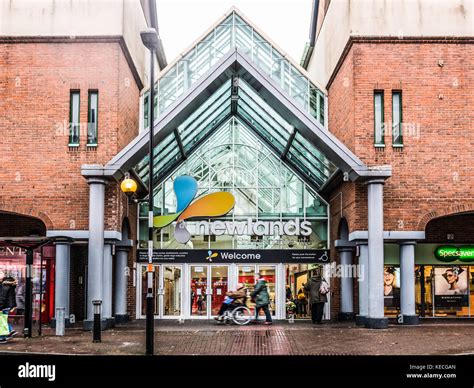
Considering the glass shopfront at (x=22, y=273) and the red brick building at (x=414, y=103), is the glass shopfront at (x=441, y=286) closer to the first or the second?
the red brick building at (x=414, y=103)

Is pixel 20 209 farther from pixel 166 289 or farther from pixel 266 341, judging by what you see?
pixel 266 341

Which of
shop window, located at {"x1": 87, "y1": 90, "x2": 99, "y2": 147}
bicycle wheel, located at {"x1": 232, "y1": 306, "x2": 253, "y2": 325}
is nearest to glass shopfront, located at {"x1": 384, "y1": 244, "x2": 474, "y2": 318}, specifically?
bicycle wheel, located at {"x1": 232, "y1": 306, "x2": 253, "y2": 325}

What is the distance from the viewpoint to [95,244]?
21.3 metres

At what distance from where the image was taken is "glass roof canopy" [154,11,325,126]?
2778 cm

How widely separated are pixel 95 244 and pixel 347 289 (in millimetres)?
8888

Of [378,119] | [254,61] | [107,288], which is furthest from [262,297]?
[254,61]

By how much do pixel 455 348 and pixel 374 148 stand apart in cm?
810

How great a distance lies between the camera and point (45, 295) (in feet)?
77.9

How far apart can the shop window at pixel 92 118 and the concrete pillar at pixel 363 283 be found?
904 centimetres

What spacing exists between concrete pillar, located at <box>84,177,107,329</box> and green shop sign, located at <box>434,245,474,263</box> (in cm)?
1246

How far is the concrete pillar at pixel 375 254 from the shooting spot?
21.2 metres

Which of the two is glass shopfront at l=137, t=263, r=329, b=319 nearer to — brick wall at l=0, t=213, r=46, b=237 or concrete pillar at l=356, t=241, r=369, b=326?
brick wall at l=0, t=213, r=46, b=237

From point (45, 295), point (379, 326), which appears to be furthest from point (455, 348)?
point (45, 295)

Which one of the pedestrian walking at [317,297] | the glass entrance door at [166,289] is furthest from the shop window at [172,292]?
the pedestrian walking at [317,297]
